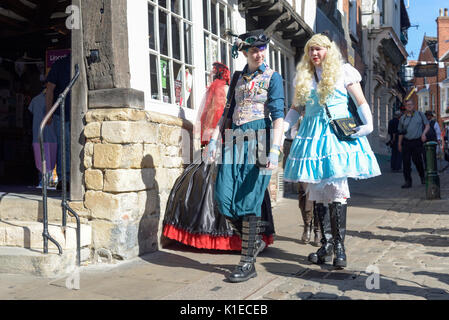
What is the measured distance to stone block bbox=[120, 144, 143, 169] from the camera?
4277 mm

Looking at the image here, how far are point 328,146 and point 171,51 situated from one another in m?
2.31

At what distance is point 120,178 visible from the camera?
4.25 meters

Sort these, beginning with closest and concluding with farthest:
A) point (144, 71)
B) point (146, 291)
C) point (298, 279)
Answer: point (146, 291)
point (298, 279)
point (144, 71)

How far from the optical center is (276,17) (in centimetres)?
850

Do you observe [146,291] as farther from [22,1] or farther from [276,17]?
[276,17]

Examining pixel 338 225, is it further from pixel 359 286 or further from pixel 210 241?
pixel 210 241

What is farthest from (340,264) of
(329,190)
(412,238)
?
(412,238)

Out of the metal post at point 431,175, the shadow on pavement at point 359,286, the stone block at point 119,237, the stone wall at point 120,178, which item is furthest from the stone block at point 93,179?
the metal post at point 431,175

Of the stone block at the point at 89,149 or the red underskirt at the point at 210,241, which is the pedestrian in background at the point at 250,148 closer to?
the red underskirt at the point at 210,241

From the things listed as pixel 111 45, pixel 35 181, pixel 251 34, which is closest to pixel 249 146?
pixel 251 34

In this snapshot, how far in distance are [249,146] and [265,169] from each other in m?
0.22

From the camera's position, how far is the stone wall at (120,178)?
13.9ft

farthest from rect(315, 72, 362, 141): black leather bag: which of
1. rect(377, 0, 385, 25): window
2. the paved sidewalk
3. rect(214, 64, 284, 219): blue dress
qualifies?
rect(377, 0, 385, 25): window

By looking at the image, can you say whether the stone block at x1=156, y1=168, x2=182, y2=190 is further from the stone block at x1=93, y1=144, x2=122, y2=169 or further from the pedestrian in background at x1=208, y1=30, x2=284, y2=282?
the pedestrian in background at x1=208, y1=30, x2=284, y2=282
